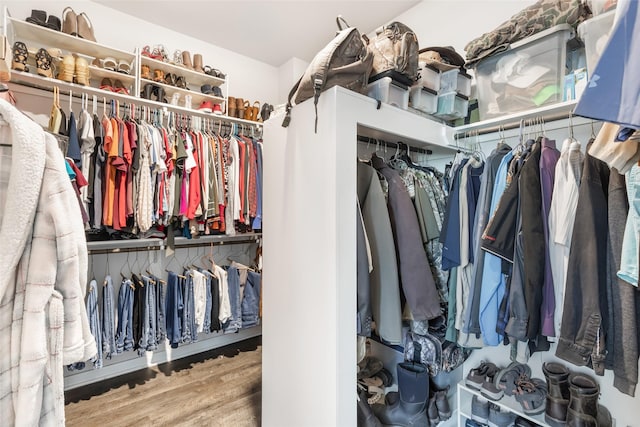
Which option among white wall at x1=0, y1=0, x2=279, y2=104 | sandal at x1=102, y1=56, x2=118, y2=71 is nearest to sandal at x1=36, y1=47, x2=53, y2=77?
sandal at x1=102, y1=56, x2=118, y2=71

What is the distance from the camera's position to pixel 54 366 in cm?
82

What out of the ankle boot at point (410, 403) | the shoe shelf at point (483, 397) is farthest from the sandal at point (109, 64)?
the shoe shelf at point (483, 397)

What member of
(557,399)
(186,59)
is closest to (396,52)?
(557,399)

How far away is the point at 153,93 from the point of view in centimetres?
237

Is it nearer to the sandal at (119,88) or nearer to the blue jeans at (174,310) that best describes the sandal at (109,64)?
the sandal at (119,88)

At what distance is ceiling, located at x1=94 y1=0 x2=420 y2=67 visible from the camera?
240cm

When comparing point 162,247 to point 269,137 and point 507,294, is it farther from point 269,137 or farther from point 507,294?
point 507,294

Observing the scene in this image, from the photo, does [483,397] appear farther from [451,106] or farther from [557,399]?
[451,106]

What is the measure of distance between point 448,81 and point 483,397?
1.68 metres

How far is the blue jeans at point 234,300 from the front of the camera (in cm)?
262

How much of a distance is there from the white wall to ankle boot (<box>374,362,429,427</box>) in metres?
3.01

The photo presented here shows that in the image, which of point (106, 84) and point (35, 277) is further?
point (106, 84)

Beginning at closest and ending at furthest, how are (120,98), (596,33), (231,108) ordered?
(596,33) < (120,98) < (231,108)

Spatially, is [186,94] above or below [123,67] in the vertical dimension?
below
